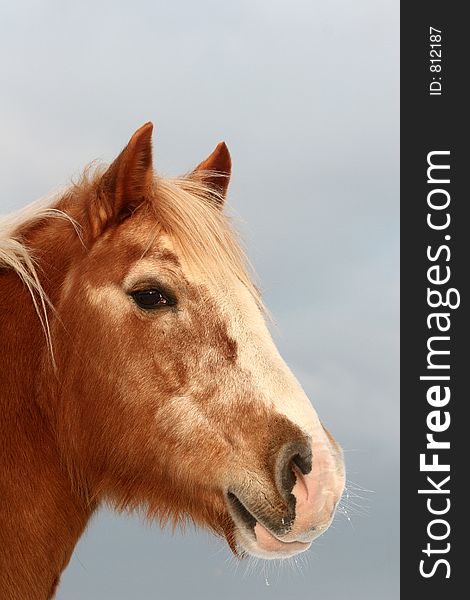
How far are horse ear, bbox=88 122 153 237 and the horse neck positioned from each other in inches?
26.0

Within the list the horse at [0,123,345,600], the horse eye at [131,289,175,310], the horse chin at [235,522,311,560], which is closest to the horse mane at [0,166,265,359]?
the horse at [0,123,345,600]

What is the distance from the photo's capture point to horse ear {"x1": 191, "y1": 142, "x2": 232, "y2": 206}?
623cm

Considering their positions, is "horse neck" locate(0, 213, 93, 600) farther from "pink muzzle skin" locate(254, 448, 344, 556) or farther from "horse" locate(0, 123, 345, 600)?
"pink muzzle skin" locate(254, 448, 344, 556)

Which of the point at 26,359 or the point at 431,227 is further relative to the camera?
the point at 431,227

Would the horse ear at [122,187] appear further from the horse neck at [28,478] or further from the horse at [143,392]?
the horse neck at [28,478]

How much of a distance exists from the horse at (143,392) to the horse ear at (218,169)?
0.63 m

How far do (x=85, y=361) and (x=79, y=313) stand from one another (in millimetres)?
293

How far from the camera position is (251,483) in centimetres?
483

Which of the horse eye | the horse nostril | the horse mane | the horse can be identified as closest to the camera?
the horse nostril

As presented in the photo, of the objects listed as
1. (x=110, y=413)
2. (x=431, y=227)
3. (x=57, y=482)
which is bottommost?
(x=57, y=482)

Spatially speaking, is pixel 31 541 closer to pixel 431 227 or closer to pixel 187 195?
pixel 187 195

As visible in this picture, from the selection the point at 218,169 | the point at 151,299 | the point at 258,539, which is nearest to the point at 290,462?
the point at 258,539

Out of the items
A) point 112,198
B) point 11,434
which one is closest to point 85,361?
point 11,434

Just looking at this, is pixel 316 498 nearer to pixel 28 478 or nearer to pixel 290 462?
pixel 290 462
